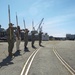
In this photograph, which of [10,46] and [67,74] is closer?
[67,74]

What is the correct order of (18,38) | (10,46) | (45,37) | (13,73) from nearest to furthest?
(13,73) → (10,46) → (18,38) → (45,37)

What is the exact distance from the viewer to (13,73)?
39.2 ft

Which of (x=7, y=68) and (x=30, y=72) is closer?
(x=30, y=72)

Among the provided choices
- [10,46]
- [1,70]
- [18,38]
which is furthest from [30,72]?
[18,38]

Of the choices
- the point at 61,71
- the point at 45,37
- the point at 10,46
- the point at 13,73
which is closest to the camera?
the point at 13,73

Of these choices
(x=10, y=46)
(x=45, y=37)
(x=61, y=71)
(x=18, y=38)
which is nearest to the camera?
(x=61, y=71)

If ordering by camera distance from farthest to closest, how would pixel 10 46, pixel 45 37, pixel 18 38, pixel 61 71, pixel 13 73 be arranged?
pixel 45 37 < pixel 18 38 < pixel 10 46 < pixel 61 71 < pixel 13 73

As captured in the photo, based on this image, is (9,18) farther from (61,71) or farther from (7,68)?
(61,71)

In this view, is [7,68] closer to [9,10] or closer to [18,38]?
[9,10]

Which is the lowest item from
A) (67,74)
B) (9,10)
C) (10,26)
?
(67,74)

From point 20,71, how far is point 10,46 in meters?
7.13

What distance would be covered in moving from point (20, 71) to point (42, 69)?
1.32m

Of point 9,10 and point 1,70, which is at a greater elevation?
point 9,10

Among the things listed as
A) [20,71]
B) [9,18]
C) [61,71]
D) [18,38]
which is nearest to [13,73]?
[20,71]
